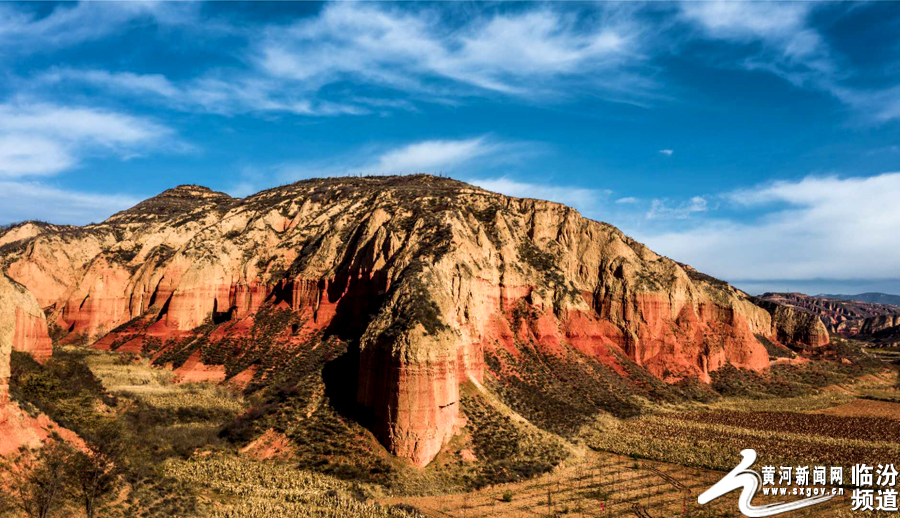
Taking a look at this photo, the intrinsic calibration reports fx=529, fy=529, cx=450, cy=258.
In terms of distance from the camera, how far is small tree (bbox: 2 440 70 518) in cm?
2058

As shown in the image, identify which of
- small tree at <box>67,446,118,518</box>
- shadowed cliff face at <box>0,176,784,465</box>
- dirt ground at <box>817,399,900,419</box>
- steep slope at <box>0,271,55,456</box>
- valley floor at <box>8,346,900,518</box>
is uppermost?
shadowed cliff face at <box>0,176,784,465</box>

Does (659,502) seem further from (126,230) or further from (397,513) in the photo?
(126,230)

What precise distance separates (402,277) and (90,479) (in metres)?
24.2

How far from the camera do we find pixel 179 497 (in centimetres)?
2577

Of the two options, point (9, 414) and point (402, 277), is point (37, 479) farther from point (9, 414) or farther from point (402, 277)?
point (402, 277)

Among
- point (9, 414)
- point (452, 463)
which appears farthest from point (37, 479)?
point (452, 463)

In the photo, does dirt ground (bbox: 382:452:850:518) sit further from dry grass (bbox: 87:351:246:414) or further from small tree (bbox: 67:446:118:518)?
dry grass (bbox: 87:351:246:414)

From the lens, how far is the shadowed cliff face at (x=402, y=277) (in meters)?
51.9

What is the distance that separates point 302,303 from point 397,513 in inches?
1370

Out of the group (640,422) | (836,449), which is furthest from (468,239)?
(836,449)

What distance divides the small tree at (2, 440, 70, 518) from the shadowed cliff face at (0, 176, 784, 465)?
62.6 ft

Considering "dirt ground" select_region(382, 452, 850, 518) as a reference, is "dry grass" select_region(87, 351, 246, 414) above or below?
above

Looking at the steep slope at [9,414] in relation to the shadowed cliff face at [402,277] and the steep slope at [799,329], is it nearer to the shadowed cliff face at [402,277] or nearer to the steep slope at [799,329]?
the shadowed cliff face at [402,277]

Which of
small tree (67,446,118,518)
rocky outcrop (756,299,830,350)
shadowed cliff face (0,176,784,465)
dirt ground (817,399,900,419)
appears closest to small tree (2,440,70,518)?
small tree (67,446,118,518)
